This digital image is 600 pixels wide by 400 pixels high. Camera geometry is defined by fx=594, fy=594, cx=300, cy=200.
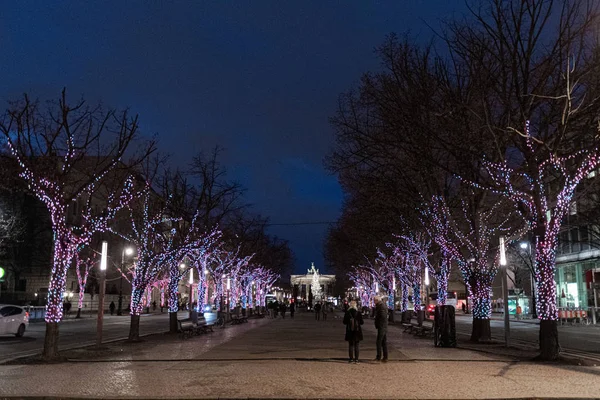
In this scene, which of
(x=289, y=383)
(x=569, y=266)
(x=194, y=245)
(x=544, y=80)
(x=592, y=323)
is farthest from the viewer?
(x=569, y=266)

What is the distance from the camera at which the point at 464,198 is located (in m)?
25.0

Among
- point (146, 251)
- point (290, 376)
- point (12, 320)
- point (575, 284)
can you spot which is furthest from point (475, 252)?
point (575, 284)

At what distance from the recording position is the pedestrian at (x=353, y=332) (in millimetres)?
15867

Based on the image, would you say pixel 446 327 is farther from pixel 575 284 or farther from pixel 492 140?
pixel 575 284

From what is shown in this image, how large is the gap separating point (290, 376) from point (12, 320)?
21.0 m

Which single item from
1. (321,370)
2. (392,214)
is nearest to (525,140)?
(321,370)

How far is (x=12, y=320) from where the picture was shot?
28719 millimetres

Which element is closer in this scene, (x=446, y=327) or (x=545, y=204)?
(x=545, y=204)

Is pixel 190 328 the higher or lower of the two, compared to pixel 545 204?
lower

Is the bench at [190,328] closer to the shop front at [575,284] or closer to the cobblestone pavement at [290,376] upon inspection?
the cobblestone pavement at [290,376]

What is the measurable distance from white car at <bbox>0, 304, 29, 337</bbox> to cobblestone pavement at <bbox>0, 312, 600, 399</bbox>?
12.0 m

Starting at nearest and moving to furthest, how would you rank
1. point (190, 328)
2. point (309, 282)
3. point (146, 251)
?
point (146, 251)
point (190, 328)
point (309, 282)

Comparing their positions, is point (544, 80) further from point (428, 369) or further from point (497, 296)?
point (497, 296)

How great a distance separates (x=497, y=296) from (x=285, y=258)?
110ft
